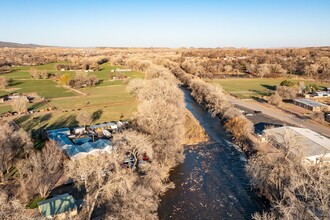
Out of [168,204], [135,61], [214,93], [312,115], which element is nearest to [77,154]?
[168,204]

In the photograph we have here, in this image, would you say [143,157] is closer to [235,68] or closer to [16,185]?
[16,185]

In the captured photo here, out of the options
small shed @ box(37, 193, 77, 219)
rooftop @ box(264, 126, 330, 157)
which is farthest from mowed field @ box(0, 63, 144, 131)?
rooftop @ box(264, 126, 330, 157)

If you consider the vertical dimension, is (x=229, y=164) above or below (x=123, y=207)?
below

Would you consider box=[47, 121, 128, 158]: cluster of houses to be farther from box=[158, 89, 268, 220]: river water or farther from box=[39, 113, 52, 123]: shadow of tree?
box=[158, 89, 268, 220]: river water

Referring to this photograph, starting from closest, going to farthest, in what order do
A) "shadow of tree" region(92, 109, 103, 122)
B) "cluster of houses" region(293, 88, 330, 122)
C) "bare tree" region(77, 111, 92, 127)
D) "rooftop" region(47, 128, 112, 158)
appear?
"rooftop" region(47, 128, 112, 158)
"bare tree" region(77, 111, 92, 127)
"shadow of tree" region(92, 109, 103, 122)
"cluster of houses" region(293, 88, 330, 122)

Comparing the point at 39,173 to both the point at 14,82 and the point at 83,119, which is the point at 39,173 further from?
the point at 14,82

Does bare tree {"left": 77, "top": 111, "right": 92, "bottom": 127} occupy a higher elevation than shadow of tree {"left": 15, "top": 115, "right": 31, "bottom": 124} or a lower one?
higher
